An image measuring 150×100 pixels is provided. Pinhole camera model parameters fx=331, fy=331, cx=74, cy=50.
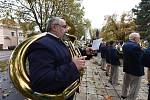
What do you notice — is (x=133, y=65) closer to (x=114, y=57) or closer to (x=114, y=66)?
(x=114, y=66)

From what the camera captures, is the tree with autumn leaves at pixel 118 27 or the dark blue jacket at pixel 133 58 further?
the tree with autumn leaves at pixel 118 27

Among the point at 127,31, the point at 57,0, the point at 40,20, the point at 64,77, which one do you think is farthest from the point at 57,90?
the point at 127,31

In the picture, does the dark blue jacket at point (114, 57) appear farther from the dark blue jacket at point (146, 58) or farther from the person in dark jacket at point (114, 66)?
the dark blue jacket at point (146, 58)

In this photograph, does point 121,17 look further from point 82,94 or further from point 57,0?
point 82,94

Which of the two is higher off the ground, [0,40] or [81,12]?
[81,12]

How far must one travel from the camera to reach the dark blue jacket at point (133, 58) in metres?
8.25

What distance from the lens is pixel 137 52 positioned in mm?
8320

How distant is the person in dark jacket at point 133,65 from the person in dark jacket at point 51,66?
16.3 ft

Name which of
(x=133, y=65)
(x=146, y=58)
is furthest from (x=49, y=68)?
(x=133, y=65)

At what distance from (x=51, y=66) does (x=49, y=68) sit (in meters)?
0.05

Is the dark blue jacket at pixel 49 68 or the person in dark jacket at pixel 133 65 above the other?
the dark blue jacket at pixel 49 68

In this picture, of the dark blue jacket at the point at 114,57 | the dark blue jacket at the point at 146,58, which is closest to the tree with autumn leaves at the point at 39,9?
the dark blue jacket at the point at 114,57

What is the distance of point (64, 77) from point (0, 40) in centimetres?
8592

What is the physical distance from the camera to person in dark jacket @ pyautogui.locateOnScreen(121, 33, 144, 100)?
8227 millimetres
